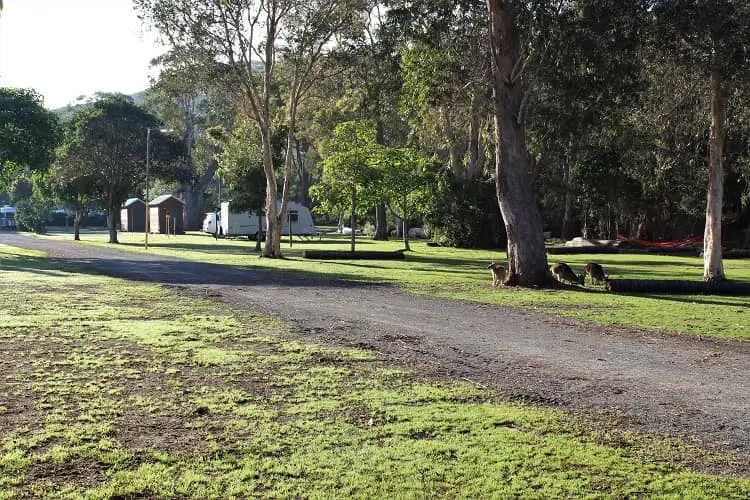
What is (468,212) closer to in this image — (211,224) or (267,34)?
(267,34)

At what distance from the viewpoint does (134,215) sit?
9062 centimetres

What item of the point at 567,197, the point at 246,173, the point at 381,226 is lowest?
the point at 381,226

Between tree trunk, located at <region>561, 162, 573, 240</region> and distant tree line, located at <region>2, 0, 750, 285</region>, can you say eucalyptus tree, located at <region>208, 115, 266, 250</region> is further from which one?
tree trunk, located at <region>561, 162, 573, 240</region>

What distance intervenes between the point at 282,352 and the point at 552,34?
1435 centimetres

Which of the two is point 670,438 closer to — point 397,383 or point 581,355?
point 397,383

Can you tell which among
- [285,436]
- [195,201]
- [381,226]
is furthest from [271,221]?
[195,201]

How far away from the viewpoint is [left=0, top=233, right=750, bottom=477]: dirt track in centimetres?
655

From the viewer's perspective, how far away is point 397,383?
7652 mm

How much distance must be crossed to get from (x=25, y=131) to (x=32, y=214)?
53.5 metres

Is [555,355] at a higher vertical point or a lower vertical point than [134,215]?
lower

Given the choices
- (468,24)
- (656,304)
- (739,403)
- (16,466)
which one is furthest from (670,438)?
(468,24)

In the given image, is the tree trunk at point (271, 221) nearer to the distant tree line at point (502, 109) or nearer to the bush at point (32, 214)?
the distant tree line at point (502, 109)

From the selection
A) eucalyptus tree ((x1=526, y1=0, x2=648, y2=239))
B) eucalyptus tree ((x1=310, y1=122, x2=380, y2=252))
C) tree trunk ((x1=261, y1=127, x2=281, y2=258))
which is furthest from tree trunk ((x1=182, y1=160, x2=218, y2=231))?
eucalyptus tree ((x1=526, y1=0, x2=648, y2=239))

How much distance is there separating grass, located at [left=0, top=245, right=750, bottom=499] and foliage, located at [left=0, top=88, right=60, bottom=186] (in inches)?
1206
